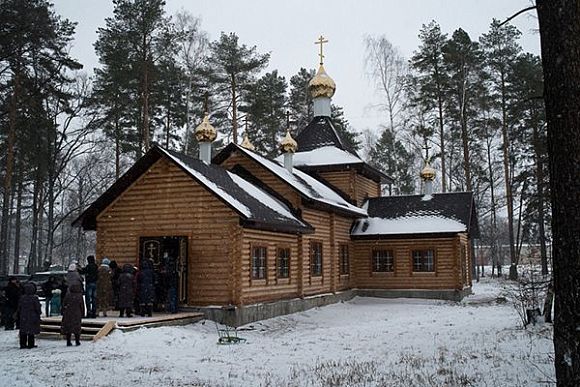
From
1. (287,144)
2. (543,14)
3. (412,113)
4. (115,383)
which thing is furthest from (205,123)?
(412,113)

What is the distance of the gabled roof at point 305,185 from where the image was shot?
18931 mm

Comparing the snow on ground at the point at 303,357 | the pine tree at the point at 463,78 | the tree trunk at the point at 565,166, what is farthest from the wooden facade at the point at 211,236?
the pine tree at the point at 463,78

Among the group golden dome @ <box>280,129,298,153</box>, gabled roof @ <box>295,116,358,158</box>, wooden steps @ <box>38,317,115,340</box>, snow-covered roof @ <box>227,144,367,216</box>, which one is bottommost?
wooden steps @ <box>38,317,115,340</box>

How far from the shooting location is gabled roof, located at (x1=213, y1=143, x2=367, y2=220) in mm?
18931

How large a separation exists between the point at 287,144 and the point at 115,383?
14457mm

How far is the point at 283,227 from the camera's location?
1608 centimetres

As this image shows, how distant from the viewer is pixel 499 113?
32656mm

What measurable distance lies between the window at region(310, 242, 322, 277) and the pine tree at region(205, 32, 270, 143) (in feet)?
42.6

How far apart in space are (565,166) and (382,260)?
19032mm

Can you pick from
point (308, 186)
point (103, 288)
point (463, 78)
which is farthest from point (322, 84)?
point (103, 288)

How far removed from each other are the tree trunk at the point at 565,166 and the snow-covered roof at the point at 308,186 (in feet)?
42.9

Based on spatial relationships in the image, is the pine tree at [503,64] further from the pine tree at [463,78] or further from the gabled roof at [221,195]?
the gabled roof at [221,195]

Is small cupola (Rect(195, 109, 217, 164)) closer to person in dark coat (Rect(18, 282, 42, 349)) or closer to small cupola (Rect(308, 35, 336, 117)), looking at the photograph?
person in dark coat (Rect(18, 282, 42, 349))

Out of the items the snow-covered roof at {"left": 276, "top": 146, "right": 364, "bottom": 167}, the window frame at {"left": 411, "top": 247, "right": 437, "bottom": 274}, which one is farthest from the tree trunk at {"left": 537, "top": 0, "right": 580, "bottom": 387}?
the snow-covered roof at {"left": 276, "top": 146, "right": 364, "bottom": 167}
